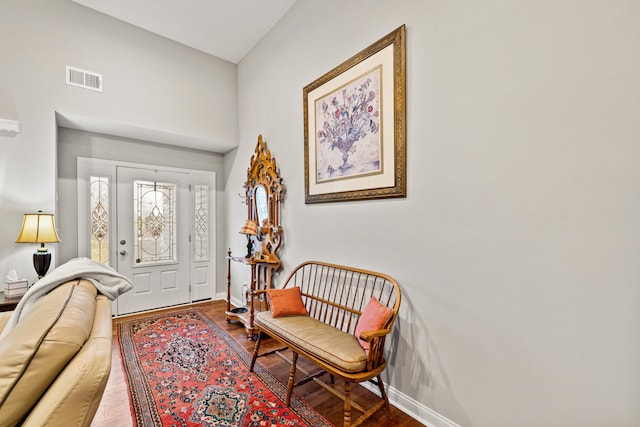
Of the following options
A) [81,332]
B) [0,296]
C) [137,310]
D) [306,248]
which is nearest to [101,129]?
[0,296]

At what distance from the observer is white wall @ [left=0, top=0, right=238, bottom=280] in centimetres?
277

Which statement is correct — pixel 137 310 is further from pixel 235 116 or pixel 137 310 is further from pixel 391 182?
pixel 391 182

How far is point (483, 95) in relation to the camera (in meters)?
1.62

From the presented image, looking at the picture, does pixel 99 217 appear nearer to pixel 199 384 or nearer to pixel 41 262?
pixel 41 262

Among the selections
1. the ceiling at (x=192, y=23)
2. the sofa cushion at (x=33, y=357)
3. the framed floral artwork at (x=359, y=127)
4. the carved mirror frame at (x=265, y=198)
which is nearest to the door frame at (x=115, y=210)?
the ceiling at (x=192, y=23)

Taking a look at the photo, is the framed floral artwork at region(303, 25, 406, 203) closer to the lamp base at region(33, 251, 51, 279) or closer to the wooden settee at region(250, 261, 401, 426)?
the wooden settee at region(250, 261, 401, 426)

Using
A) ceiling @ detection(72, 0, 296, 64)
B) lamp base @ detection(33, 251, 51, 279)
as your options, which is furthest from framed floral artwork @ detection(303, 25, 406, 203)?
lamp base @ detection(33, 251, 51, 279)

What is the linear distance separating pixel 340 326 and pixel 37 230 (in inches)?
115

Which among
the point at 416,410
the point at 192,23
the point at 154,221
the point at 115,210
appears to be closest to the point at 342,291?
the point at 416,410

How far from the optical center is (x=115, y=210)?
3812 millimetres

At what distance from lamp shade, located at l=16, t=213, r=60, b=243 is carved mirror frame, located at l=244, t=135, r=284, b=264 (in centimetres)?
199

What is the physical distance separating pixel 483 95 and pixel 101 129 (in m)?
4.20

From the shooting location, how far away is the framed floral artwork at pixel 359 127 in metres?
2.04

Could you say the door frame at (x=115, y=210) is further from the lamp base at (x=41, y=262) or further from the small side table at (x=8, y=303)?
the small side table at (x=8, y=303)
